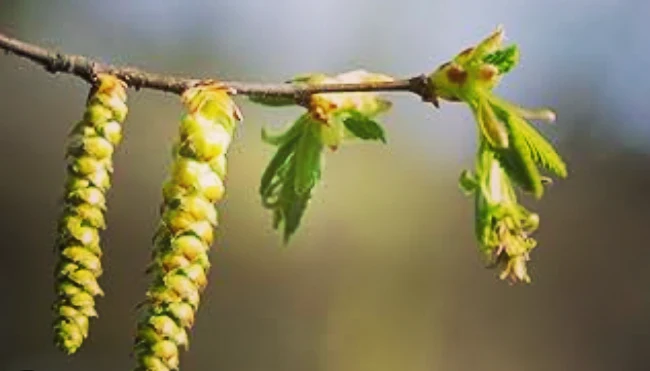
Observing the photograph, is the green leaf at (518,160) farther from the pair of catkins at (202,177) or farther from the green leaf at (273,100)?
the green leaf at (273,100)

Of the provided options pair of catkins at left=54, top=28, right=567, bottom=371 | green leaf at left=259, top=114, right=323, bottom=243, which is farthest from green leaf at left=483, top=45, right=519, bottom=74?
green leaf at left=259, top=114, right=323, bottom=243

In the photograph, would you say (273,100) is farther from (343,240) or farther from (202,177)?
(343,240)

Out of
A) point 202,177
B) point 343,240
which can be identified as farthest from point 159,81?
point 343,240

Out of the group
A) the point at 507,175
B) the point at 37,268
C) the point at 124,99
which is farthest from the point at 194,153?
the point at 37,268

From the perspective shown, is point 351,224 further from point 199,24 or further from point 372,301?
point 199,24

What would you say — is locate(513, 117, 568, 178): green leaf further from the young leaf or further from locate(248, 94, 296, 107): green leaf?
locate(248, 94, 296, 107): green leaf

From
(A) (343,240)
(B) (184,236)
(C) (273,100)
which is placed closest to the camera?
(B) (184,236)
